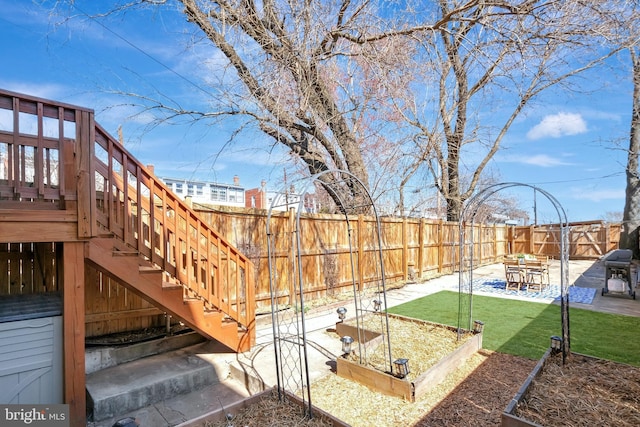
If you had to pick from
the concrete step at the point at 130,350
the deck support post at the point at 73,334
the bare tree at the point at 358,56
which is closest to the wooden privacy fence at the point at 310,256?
the concrete step at the point at 130,350

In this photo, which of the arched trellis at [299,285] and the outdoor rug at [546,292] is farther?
the outdoor rug at [546,292]

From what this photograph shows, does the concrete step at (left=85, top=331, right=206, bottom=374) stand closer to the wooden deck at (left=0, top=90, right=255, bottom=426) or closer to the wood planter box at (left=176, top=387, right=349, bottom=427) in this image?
the wooden deck at (left=0, top=90, right=255, bottom=426)

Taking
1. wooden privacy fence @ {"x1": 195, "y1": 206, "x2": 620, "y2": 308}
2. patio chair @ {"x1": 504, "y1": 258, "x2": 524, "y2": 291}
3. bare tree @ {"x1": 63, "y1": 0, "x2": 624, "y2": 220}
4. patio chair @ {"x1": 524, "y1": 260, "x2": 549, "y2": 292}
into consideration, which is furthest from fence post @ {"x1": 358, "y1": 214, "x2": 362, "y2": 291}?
patio chair @ {"x1": 524, "y1": 260, "x2": 549, "y2": 292}

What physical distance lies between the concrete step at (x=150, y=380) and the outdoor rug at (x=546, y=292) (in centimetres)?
689

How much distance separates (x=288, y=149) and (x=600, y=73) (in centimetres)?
573

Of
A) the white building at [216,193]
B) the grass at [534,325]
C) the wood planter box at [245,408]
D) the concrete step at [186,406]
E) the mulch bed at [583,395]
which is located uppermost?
the white building at [216,193]

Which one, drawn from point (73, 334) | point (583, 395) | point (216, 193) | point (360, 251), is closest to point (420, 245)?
point (360, 251)

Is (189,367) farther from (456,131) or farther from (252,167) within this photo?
(456,131)

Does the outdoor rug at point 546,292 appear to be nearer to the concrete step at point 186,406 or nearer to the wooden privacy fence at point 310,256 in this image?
the wooden privacy fence at point 310,256

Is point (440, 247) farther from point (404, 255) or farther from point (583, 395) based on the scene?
point (583, 395)

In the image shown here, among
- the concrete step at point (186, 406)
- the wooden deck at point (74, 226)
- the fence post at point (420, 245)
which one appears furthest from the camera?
the fence post at point (420, 245)

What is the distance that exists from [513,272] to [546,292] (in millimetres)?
797

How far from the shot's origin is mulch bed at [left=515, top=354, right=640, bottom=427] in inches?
88.4

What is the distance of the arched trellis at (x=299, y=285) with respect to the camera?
106 inches
